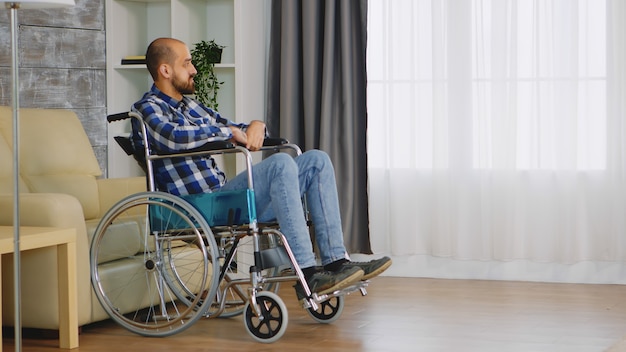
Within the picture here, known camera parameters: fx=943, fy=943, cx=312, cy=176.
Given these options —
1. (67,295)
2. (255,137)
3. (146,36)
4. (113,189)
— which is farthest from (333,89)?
(67,295)

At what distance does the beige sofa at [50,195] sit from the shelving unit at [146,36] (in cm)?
82

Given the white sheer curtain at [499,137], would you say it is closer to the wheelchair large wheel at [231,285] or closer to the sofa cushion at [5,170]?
the wheelchair large wheel at [231,285]

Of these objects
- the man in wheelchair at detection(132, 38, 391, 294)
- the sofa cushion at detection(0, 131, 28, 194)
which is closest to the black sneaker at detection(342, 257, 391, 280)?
the man in wheelchair at detection(132, 38, 391, 294)

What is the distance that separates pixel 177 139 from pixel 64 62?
1.55 metres

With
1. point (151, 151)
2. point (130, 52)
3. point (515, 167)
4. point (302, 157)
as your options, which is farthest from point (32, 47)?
point (515, 167)

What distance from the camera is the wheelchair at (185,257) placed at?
296 centimetres

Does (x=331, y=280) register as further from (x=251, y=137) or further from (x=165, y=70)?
(x=165, y=70)

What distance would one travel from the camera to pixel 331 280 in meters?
2.93

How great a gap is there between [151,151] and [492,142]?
176 centimetres

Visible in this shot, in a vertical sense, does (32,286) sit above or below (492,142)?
below

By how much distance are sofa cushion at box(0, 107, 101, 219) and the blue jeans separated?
2.39ft

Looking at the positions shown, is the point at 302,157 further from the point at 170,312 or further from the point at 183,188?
the point at 170,312

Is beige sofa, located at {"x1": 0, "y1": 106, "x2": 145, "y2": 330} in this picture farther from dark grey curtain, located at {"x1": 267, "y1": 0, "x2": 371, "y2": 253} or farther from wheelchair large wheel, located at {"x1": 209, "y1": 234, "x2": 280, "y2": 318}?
dark grey curtain, located at {"x1": 267, "y1": 0, "x2": 371, "y2": 253}

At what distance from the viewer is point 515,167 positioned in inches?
167
